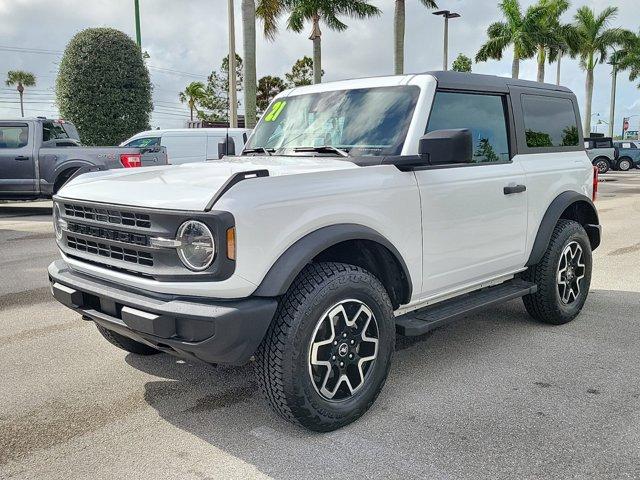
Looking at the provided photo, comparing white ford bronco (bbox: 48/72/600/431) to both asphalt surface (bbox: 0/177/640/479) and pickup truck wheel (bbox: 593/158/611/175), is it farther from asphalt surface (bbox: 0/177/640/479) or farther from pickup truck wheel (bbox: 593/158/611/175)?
pickup truck wheel (bbox: 593/158/611/175)

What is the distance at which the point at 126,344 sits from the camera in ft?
13.6

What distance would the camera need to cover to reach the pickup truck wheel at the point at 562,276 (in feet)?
15.8

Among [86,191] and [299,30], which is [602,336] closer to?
[86,191]

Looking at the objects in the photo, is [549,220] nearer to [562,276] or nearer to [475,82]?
[562,276]

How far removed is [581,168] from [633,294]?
5.78ft

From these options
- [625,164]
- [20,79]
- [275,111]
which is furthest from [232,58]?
[20,79]

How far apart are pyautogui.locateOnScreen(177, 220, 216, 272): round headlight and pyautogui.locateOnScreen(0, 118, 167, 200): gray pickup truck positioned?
10.0 metres

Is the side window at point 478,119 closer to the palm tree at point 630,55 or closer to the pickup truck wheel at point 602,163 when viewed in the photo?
the pickup truck wheel at point 602,163

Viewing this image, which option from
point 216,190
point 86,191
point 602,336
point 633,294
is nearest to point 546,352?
point 602,336

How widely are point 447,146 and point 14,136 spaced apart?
1213 cm

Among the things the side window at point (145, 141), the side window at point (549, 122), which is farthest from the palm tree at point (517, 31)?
the side window at point (549, 122)

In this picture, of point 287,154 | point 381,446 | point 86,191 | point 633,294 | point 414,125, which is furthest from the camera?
point 633,294

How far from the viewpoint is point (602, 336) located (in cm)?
479

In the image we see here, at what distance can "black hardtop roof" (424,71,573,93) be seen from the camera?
4.07 m
